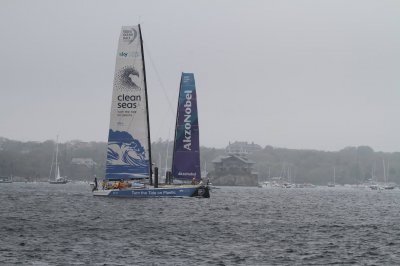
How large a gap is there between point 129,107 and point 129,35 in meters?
6.16

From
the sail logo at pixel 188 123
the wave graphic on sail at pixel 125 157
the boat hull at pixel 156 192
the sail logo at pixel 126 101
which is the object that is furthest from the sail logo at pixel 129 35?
the boat hull at pixel 156 192

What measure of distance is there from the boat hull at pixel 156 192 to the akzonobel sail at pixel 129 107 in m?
2.90

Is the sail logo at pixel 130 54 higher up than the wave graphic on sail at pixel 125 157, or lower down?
higher up

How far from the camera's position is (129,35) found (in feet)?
209

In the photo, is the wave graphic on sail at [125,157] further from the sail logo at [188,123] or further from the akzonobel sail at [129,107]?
the sail logo at [188,123]

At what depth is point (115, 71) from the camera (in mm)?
63594

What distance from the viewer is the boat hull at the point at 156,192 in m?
61.3

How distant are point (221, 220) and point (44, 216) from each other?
1163cm

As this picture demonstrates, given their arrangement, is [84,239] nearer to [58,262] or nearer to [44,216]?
[58,262]

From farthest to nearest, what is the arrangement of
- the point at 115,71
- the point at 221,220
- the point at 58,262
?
1. the point at 115,71
2. the point at 221,220
3. the point at 58,262

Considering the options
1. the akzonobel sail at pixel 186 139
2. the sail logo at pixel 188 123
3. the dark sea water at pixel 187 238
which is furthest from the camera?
the sail logo at pixel 188 123

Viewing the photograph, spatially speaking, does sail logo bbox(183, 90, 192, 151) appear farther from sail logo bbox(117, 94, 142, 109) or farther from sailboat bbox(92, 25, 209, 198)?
sail logo bbox(117, 94, 142, 109)

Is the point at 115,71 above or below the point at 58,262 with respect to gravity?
above

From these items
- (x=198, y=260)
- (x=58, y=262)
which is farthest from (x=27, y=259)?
(x=198, y=260)
